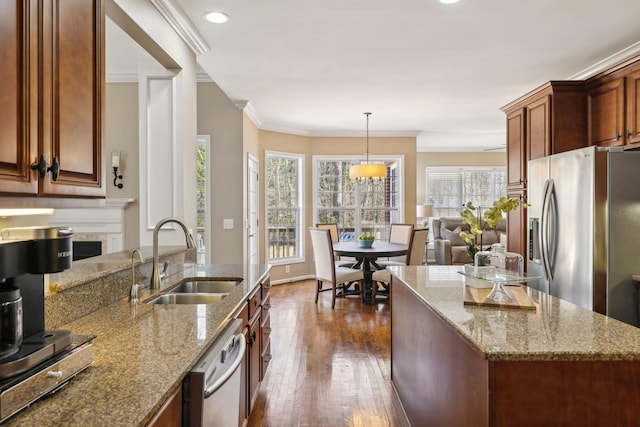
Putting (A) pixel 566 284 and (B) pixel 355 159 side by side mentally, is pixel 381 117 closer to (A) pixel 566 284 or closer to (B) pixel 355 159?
(B) pixel 355 159

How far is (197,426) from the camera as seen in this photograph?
1.22m

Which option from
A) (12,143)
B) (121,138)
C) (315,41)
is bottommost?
(12,143)

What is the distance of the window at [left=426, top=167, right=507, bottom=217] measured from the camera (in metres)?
9.38

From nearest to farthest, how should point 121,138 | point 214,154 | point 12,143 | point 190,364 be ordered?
point 12,143, point 190,364, point 121,138, point 214,154

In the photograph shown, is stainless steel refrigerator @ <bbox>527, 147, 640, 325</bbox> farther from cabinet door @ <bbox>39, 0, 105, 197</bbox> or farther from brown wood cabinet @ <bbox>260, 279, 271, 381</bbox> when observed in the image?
cabinet door @ <bbox>39, 0, 105, 197</bbox>

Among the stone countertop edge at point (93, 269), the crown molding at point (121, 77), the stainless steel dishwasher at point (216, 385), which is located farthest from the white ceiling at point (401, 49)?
the stainless steel dishwasher at point (216, 385)

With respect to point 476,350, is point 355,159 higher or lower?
higher

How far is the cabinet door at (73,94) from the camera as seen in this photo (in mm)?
1137

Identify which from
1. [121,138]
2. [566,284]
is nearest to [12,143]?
[121,138]

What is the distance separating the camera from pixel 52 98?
1.15 meters

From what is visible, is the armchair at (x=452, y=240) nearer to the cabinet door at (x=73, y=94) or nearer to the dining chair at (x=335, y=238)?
the dining chair at (x=335, y=238)

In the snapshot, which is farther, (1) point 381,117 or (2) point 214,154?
(1) point 381,117

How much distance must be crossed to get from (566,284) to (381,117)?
3.52 meters

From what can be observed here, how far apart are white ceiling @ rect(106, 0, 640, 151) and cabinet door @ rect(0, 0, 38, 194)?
1723 millimetres
